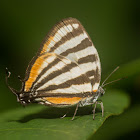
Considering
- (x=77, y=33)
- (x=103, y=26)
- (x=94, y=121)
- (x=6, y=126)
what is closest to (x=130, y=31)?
(x=103, y=26)

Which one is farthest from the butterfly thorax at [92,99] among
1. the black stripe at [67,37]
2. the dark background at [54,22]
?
the dark background at [54,22]

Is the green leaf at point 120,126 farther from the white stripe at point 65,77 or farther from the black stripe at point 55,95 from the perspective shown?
the white stripe at point 65,77

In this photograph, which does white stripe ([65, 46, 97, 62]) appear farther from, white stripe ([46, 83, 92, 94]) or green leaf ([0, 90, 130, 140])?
green leaf ([0, 90, 130, 140])

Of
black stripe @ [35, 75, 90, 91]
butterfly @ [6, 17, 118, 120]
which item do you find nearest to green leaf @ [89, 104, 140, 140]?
butterfly @ [6, 17, 118, 120]

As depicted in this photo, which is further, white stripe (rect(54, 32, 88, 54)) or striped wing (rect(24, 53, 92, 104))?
white stripe (rect(54, 32, 88, 54))

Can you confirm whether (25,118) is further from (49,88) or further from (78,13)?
(78,13)

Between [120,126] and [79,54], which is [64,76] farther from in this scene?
[120,126]
